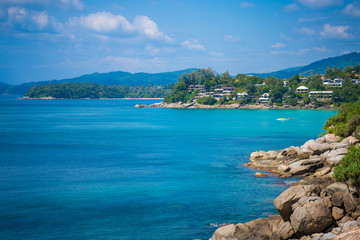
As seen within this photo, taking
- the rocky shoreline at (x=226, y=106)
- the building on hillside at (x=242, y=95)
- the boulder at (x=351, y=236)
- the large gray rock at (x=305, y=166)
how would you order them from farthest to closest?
the building on hillside at (x=242, y=95) → the rocky shoreline at (x=226, y=106) → the large gray rock at (x=305, y=166) → the boulder at (x=351, y=236)

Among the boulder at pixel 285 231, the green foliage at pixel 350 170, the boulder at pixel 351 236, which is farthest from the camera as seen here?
the green foliage at pixel 350 170

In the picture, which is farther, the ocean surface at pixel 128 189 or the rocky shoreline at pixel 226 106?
the rocky shoreline at pixel 226 106

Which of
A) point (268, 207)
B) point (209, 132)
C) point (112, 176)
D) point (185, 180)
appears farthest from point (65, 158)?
point (209, 132)

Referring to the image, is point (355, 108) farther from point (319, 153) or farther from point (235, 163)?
point (235, 163)

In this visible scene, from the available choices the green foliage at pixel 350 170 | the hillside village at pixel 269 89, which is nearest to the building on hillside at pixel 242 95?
the hillside village at pixel 269 89

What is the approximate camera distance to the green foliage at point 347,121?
37844mm

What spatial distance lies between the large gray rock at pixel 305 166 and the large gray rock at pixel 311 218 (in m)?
14.2

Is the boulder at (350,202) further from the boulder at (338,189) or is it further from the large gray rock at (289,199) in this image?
the large gray rock at (289,199)

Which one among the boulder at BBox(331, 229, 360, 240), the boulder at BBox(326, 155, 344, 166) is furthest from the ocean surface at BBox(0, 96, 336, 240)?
the boulder at BBox(331, 229, 360, 240)

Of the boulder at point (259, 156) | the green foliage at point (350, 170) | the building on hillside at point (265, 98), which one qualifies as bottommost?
the boulder at point (259, 156)

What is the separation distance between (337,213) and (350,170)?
4979 mm

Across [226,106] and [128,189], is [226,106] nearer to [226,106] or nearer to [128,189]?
[226,106]

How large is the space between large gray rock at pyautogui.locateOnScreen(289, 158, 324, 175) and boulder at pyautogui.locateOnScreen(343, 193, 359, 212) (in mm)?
13273

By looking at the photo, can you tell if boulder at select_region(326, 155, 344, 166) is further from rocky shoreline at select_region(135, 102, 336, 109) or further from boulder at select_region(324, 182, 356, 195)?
rocky shoreline at select_region(135, 102, 336, 109)
